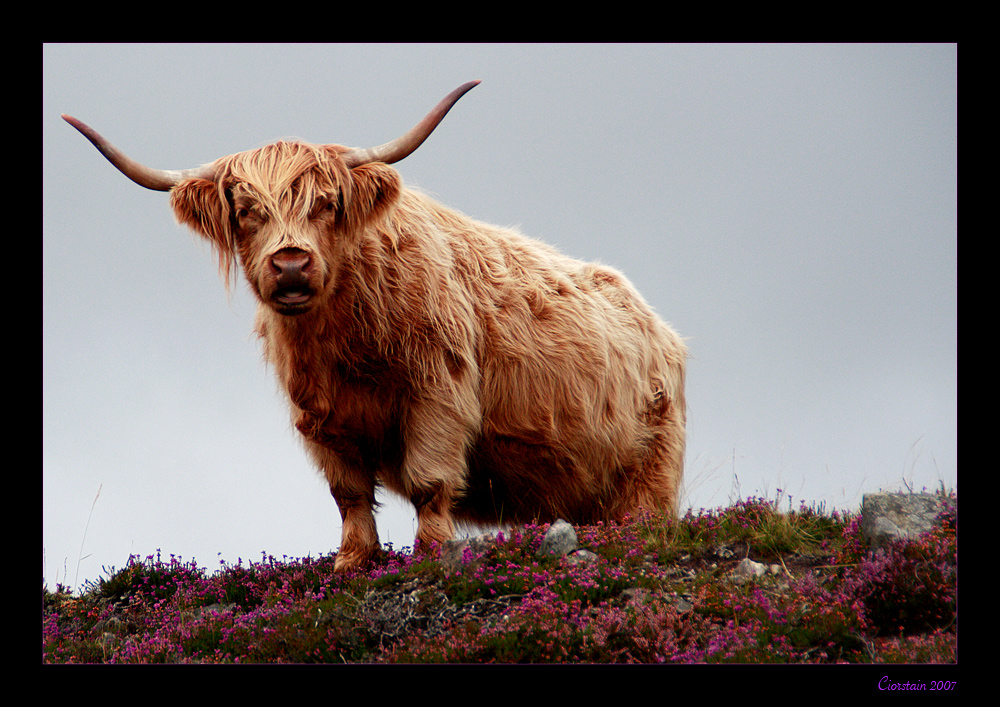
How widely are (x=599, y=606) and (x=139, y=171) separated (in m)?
3.39

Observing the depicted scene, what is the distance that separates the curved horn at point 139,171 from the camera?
4863 mm

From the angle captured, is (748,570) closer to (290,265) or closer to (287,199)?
(290,265)

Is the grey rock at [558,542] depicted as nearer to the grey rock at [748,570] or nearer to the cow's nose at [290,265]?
the grey rock at [748,570]

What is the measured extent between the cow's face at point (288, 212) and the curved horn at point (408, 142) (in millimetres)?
68

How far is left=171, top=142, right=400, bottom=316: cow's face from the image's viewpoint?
14.4 ft

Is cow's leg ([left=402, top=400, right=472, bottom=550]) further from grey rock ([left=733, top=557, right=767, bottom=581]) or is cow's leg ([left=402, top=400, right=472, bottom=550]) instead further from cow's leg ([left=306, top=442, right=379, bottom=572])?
grey rock ([left=733, top=557, right=767, bottom=581])

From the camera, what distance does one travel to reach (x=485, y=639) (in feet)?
12.2

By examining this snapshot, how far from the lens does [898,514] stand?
432 centimetres

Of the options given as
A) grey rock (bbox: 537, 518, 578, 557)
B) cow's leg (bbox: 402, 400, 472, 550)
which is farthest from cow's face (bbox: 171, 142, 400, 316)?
grey rock (bbox: 537, 518, 578, 557)

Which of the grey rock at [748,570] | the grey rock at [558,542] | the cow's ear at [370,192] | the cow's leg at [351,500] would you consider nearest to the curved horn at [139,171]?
the cow's ear at [370,192]

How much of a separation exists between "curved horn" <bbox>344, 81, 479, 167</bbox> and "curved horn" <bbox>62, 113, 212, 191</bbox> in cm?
81

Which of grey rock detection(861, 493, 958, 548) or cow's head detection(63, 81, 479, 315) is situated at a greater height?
cow's head detection(63, 81, 479, 315)
